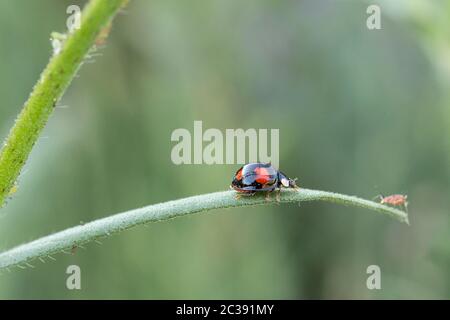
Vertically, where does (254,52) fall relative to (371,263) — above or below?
above

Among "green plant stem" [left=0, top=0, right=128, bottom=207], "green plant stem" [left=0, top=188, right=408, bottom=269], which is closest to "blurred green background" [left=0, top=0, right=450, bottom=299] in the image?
"green plant stem" [left=0, top=188, right=408, bottom=269]

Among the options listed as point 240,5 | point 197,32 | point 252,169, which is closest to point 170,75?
point 197,32

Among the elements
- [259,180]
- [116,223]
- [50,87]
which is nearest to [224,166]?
[259,180]

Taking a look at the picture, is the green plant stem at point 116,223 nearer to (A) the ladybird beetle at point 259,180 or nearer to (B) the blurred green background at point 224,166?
(A) the ladybird beetle at point 259,180

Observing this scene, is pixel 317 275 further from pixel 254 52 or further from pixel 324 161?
pixel 254 52
